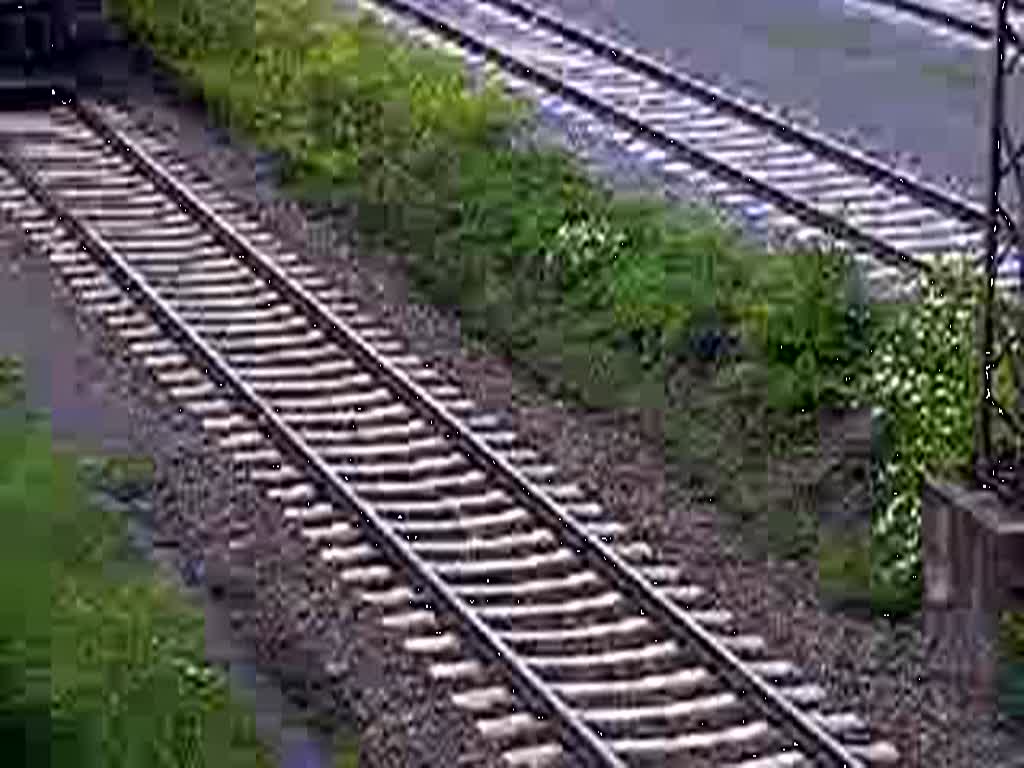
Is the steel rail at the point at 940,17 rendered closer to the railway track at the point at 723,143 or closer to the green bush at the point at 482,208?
the railway track at the point at 723,143

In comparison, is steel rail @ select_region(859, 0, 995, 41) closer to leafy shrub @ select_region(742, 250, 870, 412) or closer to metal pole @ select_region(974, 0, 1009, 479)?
leafy shrub @ select_region(742, 250, 870, 412)

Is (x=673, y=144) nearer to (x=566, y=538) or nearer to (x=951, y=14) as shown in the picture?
(x=951, y=14)

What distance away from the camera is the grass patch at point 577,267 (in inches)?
668

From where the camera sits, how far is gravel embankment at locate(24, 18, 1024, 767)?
1393 cm

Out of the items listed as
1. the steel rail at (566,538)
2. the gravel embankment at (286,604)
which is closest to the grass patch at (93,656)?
the gravel embankment at (286,604)

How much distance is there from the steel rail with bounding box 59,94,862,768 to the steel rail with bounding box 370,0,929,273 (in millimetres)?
3524

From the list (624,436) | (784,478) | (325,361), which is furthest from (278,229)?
(784,478)

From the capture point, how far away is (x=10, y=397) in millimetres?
18406

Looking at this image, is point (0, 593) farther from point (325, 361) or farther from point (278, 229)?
point (278, 229)

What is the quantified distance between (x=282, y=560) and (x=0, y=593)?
70.5 inches

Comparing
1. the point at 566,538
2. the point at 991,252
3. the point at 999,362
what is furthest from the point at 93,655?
the point at 999,362

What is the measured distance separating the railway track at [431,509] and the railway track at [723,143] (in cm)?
345

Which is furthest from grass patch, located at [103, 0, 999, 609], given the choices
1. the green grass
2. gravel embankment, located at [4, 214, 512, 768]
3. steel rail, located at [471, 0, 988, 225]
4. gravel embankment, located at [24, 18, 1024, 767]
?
the green grass

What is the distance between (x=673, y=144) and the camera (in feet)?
77.7
